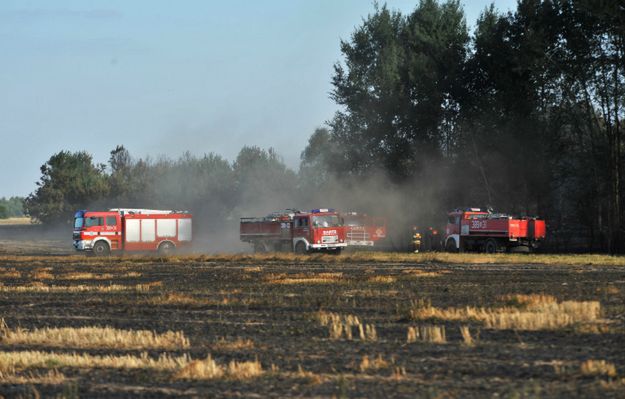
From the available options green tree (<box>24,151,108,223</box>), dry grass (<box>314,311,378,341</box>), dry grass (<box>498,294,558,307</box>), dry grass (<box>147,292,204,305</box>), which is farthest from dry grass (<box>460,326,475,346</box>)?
green tree (<box>24,151,108,223</box>)

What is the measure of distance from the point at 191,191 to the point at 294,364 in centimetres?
9463

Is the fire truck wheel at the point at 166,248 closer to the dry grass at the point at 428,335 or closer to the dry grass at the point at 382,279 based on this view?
the dry grass at the point at 382,279

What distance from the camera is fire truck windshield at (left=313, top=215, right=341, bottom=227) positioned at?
4975 cm

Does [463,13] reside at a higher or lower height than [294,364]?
higher

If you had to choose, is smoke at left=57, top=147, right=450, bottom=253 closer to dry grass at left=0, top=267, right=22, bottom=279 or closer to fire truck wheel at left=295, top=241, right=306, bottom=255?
fire truck wheel at left=295, top=241, right=306, bottom=255

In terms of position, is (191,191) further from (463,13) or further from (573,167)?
(573,167)

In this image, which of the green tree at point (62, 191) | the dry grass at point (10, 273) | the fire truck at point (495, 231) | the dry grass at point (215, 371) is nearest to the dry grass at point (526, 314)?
the dry grass at point (215, 371)

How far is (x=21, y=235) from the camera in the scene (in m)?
122

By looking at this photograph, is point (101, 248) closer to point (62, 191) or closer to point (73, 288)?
point (73, 288)

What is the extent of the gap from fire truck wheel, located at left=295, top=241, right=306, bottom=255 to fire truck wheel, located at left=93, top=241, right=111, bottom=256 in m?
13.4

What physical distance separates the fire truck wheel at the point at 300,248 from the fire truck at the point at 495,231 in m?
9.32

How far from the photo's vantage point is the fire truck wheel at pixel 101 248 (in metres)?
56.1

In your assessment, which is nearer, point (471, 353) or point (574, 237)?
point (471, 353)

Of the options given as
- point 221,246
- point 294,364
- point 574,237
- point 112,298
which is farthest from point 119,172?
point 294,364
